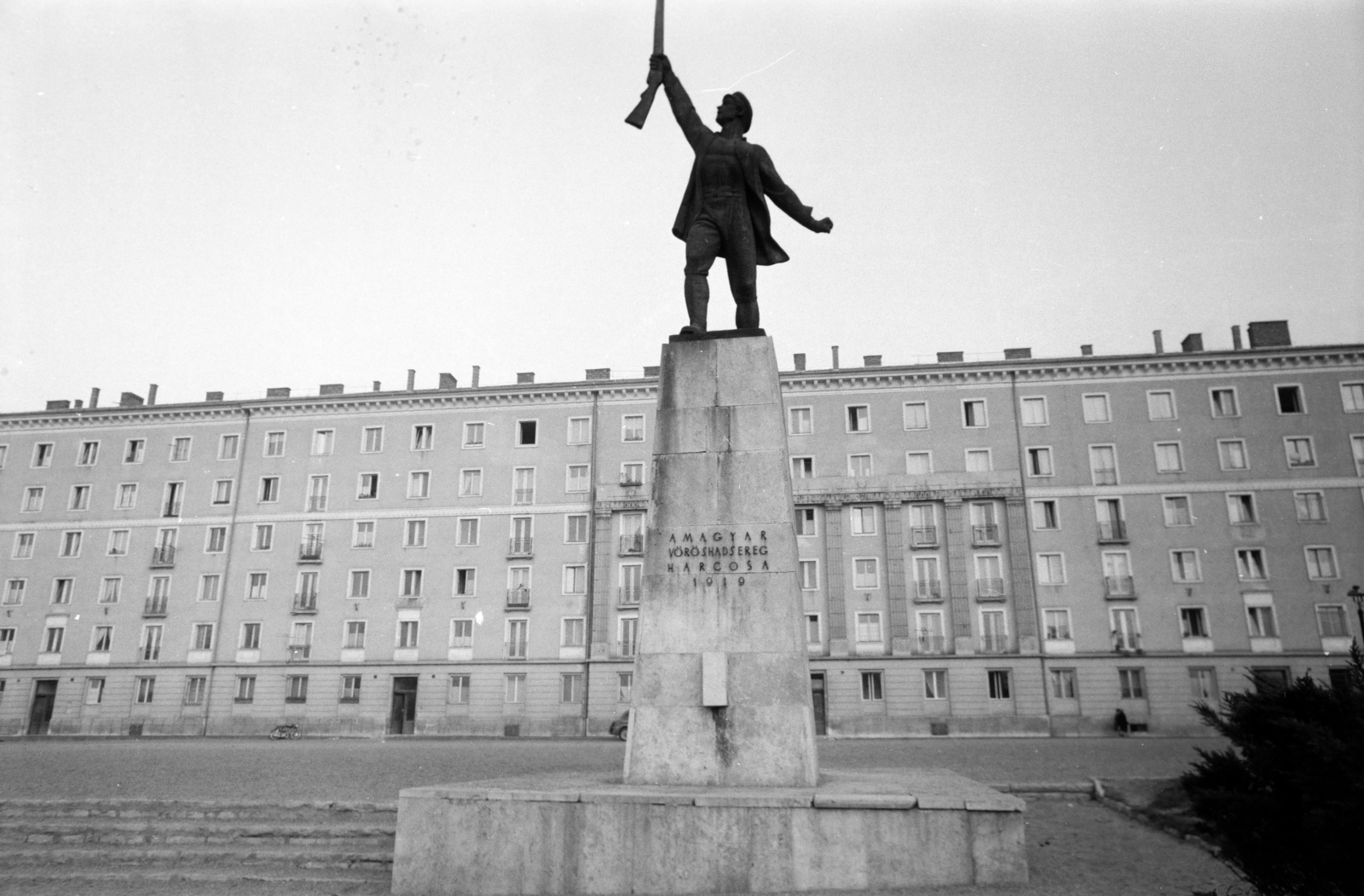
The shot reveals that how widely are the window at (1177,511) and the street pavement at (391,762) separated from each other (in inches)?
489

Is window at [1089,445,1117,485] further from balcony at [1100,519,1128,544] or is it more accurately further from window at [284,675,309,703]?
window at [284,675,309,703]

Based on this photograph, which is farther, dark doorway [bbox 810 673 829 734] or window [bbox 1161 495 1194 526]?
window [bbox 1161 495 1194 526]

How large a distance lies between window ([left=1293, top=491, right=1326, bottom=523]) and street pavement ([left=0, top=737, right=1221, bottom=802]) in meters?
15.9

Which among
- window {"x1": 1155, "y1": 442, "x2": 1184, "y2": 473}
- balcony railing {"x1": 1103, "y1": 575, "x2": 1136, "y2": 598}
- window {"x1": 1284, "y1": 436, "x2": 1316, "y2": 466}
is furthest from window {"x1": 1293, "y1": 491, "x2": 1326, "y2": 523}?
balcony railing {"x1": 1103, "y1": 575, "x2": 1136, "y2": 598}

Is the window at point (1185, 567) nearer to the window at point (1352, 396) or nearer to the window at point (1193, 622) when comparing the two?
the window at point (1193, 622)

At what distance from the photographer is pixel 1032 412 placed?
50219 mm

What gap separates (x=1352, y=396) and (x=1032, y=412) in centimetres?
1627

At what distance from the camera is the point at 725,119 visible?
1123 cm

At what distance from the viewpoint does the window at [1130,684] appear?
4559 cm

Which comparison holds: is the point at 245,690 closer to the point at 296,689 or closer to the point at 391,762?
the point at 296,689

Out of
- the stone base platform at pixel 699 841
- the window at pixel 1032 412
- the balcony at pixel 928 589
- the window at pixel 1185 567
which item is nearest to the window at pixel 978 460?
the window at pixel 1032 412

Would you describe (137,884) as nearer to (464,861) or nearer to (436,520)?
(464,861)

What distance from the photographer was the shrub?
4273 millimetres

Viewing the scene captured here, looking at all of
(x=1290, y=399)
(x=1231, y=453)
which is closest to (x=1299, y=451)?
(x=1290, y=399)
